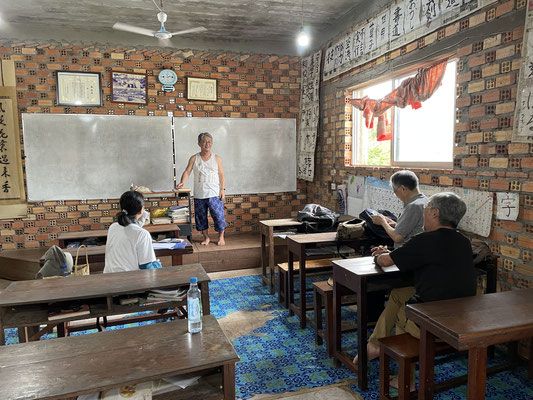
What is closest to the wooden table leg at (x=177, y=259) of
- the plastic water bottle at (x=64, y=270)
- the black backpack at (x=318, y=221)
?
the plastic water bottle at (x=64, y=270)

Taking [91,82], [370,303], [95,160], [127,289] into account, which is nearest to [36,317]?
[127,289]

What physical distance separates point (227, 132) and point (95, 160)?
75.2 inches

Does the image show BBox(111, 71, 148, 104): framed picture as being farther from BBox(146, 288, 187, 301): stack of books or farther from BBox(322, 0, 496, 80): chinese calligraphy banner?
BBox(146, 288, 187, 301): stack of books

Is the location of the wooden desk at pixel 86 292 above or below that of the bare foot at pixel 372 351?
above

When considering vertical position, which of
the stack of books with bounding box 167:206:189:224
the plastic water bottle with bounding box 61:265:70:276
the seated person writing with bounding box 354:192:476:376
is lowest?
the plastic water bottle with bounding box 61:265:70:276

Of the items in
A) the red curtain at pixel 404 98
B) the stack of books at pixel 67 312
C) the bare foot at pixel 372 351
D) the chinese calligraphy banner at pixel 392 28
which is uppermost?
the chinese calligraphy banner at pixel 392 28

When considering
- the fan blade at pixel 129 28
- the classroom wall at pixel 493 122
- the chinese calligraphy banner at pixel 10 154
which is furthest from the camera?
the chinese calligraphy banner at pixel 10 154

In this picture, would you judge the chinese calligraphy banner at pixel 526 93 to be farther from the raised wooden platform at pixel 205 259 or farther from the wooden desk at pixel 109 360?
the raised wooden platform at pixel 205 259

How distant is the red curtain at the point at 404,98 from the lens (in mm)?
3295

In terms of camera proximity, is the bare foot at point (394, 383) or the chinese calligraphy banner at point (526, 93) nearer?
the bare foot at point (394, 383)

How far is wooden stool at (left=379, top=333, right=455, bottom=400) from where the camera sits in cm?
184

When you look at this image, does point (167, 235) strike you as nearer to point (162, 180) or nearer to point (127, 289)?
point (162, 180)

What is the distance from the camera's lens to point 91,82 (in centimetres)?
511

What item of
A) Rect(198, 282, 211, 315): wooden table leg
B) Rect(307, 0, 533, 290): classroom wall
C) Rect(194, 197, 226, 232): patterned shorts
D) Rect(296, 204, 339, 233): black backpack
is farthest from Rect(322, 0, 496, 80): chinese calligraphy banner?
Rect(198, 282, 211, 315): wooden table leg
